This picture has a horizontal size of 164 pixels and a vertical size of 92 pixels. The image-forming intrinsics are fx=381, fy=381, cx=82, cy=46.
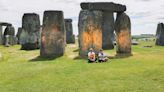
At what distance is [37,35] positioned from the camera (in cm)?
4141

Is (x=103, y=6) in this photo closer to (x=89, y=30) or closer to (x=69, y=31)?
(x=89, y=30)

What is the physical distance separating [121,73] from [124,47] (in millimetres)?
14048

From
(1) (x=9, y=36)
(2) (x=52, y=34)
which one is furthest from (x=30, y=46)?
(1) (x=9, y=36)

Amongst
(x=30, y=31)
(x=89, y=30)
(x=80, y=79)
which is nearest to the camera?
(x=80, y=79)

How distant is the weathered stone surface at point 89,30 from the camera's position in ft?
104

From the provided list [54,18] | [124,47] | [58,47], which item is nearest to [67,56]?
[58,47]

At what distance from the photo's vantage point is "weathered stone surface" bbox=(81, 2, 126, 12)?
104ft

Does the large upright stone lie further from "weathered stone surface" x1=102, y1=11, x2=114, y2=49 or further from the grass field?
the grass field

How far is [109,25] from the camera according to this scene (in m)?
41.5

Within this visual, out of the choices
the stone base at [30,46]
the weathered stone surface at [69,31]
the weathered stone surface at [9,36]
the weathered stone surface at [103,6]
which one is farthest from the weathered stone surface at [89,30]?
the weathered stone surface at [69,31]

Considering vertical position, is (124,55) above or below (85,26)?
below

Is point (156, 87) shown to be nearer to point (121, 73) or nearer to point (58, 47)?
point (121, 73)

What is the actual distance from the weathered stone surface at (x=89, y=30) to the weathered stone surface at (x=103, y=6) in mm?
431

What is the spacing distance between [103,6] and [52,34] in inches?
205
